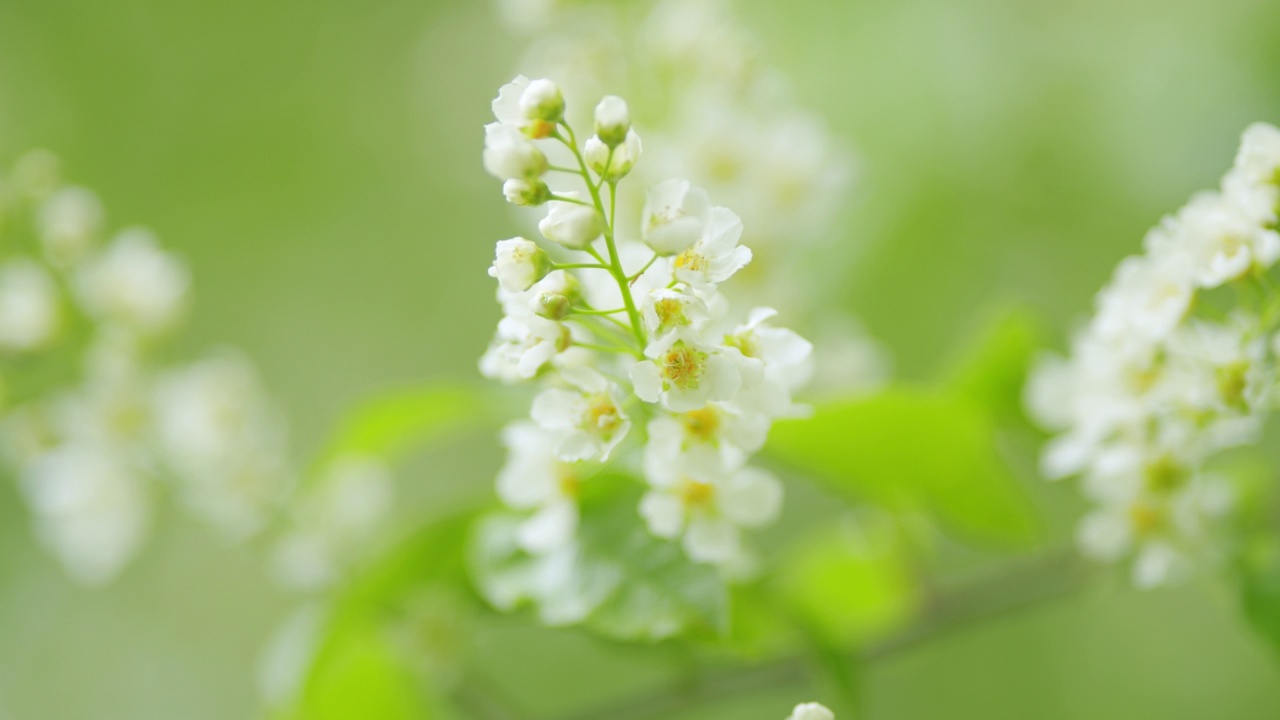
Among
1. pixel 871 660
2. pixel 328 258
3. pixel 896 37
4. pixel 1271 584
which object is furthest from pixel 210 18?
pixel 1271 584

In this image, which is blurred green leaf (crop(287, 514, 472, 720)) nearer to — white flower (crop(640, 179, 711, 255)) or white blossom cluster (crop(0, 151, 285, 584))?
white blossom cluster (crop(0, 151, 285, 584))

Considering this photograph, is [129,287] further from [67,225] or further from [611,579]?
[611,579]

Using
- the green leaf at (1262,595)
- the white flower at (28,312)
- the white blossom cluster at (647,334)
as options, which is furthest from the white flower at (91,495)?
the green leaf at (1262,595)

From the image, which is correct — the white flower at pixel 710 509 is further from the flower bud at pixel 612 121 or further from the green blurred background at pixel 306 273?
the green blurred background at pixel 306 273

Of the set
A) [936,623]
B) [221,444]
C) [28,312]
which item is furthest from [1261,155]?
[28,312]

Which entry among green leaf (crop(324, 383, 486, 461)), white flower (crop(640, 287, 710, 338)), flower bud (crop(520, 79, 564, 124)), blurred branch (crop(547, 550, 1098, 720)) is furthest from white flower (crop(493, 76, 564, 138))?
blurred branch (crop(547, 550, 1098, 720))

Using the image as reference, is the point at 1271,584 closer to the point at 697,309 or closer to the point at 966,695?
the point at 697,309
